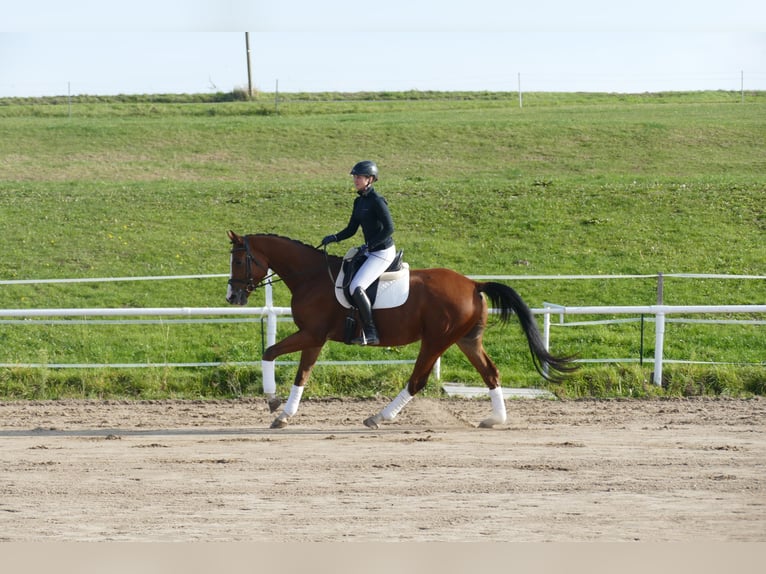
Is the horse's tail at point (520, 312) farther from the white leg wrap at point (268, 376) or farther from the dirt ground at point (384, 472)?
the white leg wrap at point (268, 376)

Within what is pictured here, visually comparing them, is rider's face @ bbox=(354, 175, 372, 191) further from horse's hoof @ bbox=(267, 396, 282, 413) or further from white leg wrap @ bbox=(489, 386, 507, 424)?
white leg wrap @ bbox=(489, 386, 507, 424)

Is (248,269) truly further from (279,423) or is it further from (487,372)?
(487,372)

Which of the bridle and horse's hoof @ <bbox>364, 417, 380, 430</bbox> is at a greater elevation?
the bridle

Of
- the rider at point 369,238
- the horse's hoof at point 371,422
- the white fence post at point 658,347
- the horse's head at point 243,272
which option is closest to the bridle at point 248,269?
the horse's head at point 243,272

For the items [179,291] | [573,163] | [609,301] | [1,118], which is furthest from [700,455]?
[1,118]

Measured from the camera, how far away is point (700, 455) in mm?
8336

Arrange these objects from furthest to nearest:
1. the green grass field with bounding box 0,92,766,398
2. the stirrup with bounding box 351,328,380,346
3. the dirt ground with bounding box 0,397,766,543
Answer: the green grass field with bounding box 0,92,766,398 → the stirrup with bounding box 351,328,380,346 → the dirt ground with bounding box 0,397,766,543

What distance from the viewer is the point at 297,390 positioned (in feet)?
32.7

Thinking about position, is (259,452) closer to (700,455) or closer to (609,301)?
(700,455)

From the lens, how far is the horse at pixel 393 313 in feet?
32.3

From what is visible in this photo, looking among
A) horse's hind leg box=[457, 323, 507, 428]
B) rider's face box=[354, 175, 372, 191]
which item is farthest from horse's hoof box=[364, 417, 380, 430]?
rider's face box=[354, 175, 372, 191]

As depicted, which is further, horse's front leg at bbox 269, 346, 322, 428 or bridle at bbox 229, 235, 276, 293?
bridle at bbox 229, 235, 276, 293

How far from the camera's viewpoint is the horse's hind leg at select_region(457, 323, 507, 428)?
992 centimetres

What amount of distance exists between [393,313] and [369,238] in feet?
2.61
